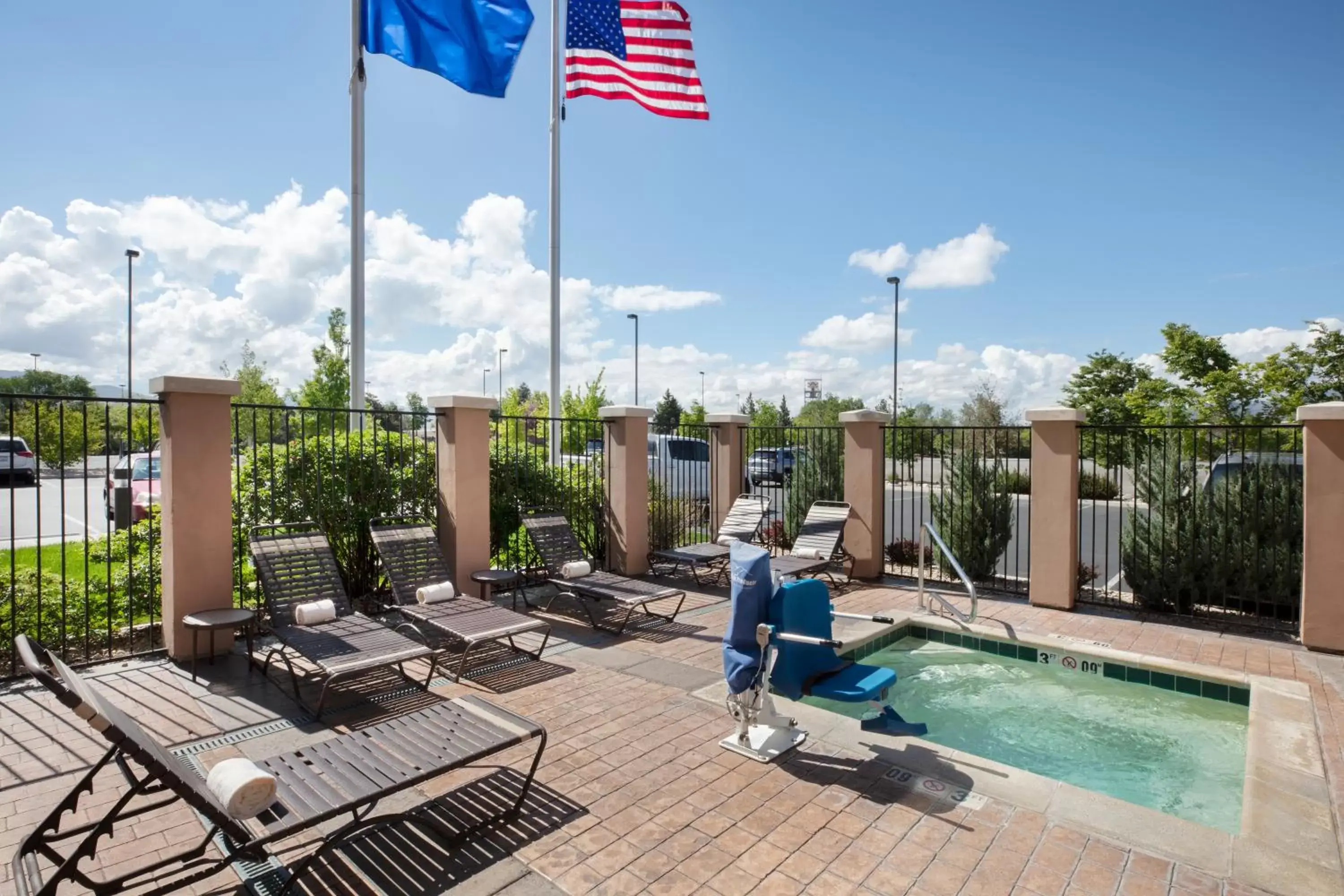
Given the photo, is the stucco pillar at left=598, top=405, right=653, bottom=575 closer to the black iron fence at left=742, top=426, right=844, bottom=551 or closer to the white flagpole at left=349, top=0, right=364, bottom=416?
the black iron fence at left=742, top=426, right=844, bottom=551

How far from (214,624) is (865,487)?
749 cm

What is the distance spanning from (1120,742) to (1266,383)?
17.9 metres

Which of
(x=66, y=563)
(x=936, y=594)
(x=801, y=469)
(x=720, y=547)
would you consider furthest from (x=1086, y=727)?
(x=66, y=563)

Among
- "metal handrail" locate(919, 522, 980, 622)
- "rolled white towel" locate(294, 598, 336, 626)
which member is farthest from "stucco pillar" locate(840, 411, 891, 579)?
"rolled white towel" locate(294, 598, 336, 626)

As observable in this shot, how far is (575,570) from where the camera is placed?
751cm

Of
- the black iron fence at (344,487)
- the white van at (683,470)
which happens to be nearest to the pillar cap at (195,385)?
the black iron fence at (344,487)

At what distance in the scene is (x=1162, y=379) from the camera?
70.1ft

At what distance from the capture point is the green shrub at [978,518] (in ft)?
29.3

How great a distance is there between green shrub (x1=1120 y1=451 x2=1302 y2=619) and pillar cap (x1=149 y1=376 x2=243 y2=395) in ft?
30.5

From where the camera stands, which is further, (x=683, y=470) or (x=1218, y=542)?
(x=683, y=470)

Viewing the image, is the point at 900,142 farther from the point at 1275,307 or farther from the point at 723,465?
the point at 1275,307

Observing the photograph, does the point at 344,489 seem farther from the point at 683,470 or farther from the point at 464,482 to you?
the point at 683,470

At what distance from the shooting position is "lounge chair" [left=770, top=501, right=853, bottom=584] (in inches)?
334

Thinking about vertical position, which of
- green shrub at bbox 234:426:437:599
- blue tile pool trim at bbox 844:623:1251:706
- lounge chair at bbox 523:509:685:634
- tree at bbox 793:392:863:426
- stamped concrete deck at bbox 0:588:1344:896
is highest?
tree at bbox 793:392:863:426
